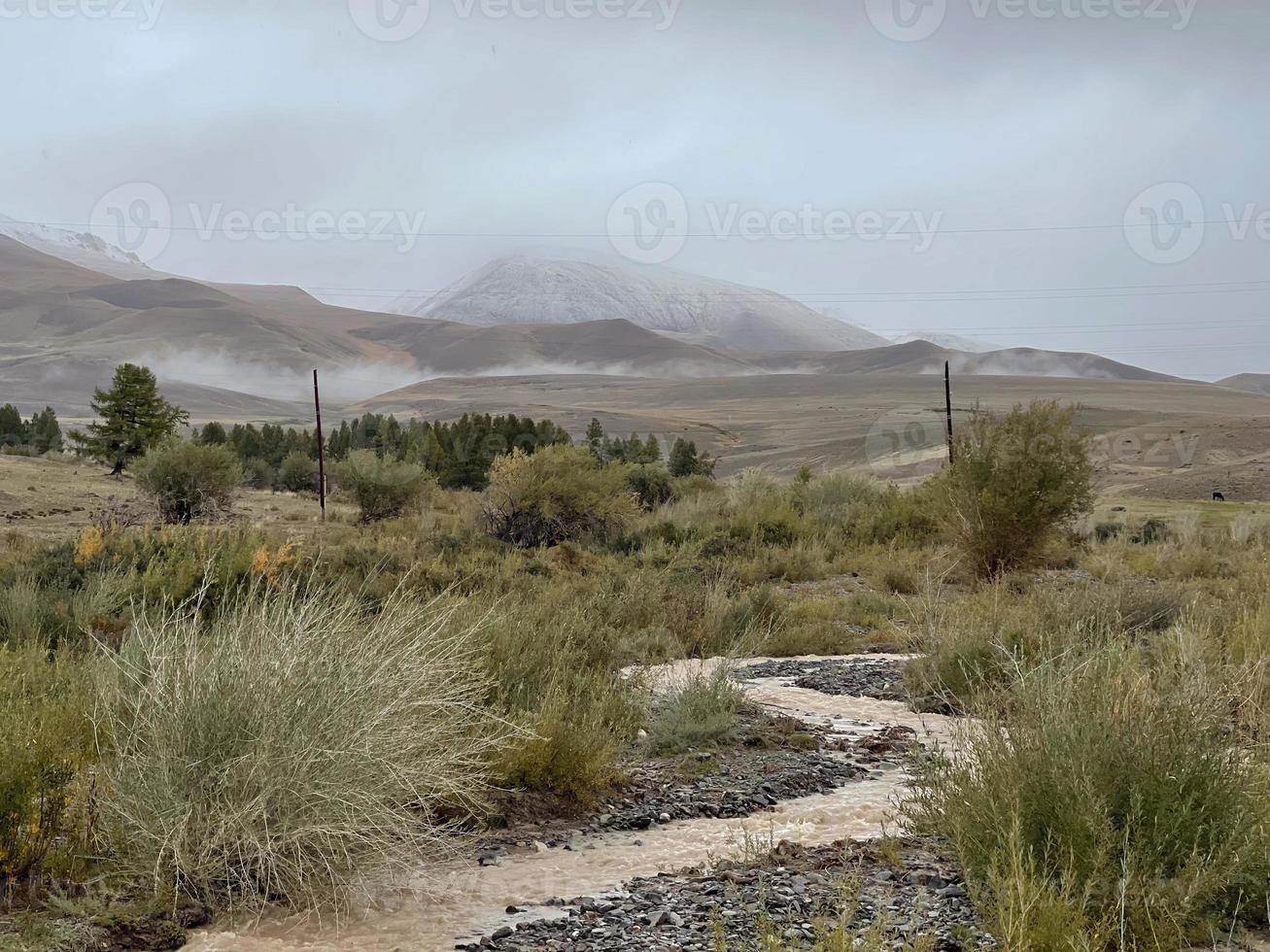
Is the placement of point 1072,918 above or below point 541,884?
above

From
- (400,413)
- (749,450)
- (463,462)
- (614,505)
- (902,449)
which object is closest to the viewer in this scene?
(614,505)

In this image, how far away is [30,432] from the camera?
220 feet

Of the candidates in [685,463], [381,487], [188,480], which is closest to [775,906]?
[381,487]

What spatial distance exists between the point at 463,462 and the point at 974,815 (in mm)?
47318

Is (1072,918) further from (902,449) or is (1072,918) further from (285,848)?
(902,449)

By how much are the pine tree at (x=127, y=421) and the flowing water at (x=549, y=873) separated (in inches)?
2044

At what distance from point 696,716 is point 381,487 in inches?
1161

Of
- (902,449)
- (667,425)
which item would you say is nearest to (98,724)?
(902,449)

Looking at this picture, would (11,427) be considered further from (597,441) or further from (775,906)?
(775,906)

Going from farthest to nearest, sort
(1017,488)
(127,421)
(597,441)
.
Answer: (597,441) → (127,421) → (1017,488)

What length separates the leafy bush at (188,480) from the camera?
3509 centimetres

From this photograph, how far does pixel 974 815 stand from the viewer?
4.99 meters

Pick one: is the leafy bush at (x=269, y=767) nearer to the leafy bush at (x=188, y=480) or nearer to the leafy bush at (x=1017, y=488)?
the leafy bush at (x=1017, y=488)

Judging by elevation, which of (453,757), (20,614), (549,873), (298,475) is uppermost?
(20,614)
